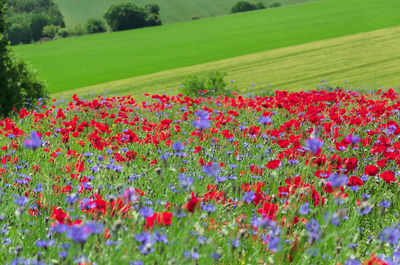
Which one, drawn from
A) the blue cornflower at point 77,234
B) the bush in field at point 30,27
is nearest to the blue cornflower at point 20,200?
the blue cornflower at point 77,234

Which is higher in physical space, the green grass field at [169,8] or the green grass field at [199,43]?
the green grass field at [169,8]

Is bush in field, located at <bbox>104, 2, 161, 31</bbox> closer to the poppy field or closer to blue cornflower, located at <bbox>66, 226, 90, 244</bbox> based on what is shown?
the poppy field

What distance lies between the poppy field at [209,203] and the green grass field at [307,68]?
1378cm

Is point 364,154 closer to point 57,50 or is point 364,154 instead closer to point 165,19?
point 57,50

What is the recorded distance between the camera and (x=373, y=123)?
6152 mm

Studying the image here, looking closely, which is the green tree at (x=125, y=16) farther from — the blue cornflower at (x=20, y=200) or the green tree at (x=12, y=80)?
the blue cornflower at (x=20, y=200)

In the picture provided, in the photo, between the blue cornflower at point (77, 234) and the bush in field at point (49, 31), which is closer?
the blue cornflower at point (77, 234)

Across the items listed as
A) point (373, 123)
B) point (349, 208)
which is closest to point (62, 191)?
point (349, 208)

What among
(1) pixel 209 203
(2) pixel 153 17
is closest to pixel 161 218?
(1) pixel 209 203

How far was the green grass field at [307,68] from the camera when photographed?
2136 cm

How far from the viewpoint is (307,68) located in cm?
2542

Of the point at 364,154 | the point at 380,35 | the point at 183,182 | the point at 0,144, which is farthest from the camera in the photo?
the point at 380,35

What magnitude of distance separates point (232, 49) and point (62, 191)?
38.0 m

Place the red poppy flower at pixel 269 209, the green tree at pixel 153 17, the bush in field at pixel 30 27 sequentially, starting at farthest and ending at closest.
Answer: the green tree at pixel 153 17 → the bush in field at pixel 30 27 → the red poppy flower at pixel 269 209
